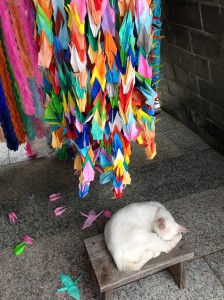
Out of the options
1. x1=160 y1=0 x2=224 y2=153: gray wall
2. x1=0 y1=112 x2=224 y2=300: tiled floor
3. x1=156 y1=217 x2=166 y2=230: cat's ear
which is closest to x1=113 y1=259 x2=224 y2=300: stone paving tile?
x1=0 y1=112 x2=224 y2=300: tiled floor

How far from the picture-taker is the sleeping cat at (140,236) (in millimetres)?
1218

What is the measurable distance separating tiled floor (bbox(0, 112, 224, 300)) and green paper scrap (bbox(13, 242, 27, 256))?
23 millimetres

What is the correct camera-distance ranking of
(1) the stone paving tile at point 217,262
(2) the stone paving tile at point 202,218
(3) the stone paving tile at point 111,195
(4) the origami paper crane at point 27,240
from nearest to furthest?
(1) the stone paving tile at point 217,262 < (2) the stone paving tile at point 202,218 < (4) the origami paper crane at point 27,240 < (3) the stone paving tile at point 111,195

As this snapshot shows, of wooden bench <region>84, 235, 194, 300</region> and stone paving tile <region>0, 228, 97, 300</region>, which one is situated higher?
wooden bench <region>84, 235, 194, 300</region>

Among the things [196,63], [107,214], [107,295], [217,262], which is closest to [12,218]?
[107,214]

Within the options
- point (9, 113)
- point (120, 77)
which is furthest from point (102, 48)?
point (9, 113)

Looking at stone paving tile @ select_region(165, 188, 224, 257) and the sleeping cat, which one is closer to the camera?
the sleeping cat

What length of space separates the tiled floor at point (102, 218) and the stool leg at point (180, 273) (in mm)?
31

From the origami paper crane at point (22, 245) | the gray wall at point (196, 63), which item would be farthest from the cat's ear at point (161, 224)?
the gray wall at point (196, 63)

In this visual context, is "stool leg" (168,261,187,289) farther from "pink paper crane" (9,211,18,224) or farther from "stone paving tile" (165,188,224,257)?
"pink paper crane" (9,211,18,224)

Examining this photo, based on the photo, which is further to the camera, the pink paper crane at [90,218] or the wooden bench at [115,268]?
the pink paper crane at [90,218]

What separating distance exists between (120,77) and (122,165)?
0.44 m

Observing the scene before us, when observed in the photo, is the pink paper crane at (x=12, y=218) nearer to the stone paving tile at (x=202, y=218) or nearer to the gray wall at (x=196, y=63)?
the stone paving tile at (x=202, y=218)

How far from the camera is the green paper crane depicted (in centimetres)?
140
